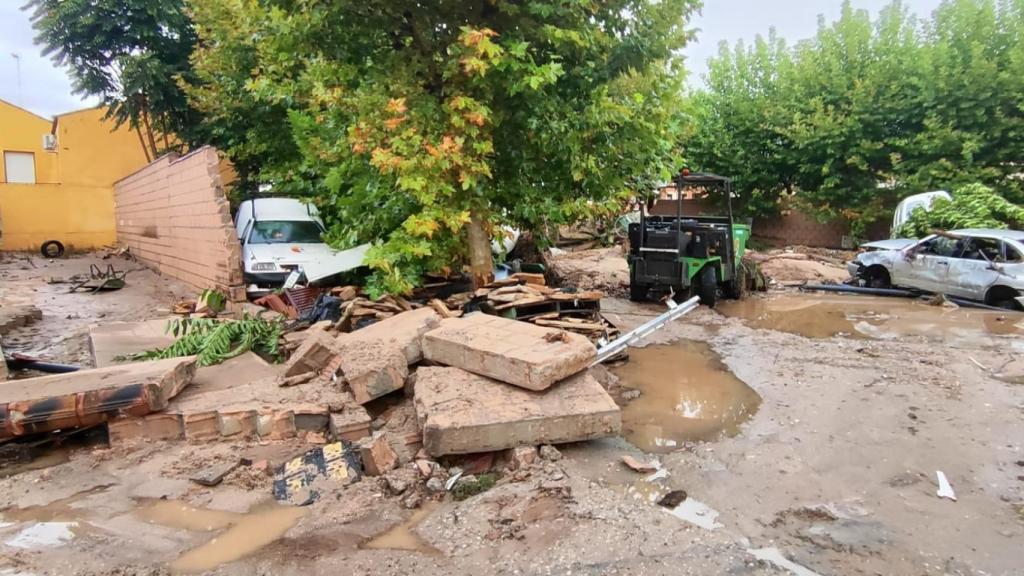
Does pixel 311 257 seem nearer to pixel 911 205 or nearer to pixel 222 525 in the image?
pixel 222 525

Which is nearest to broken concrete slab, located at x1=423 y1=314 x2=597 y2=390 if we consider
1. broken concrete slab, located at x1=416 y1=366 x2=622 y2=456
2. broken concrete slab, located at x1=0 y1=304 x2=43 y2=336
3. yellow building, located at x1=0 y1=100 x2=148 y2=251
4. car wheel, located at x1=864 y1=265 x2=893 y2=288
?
broken concrete slab, located at x1=416 y1=366 x2=622 y2=456

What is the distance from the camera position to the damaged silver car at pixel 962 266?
10.1m

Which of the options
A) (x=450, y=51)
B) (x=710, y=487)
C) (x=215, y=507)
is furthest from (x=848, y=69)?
(x=215, y=507)

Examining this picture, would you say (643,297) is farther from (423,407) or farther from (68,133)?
(68,133)

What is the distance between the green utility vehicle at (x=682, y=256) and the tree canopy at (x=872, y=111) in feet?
21.9

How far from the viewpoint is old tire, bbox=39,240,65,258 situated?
63.3 feet

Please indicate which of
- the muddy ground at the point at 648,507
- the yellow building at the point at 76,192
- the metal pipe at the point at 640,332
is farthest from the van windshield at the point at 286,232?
the yellow building at the point at 76,192

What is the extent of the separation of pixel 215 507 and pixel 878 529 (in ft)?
12.8

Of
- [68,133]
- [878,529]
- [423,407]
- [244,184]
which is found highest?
[68,133]

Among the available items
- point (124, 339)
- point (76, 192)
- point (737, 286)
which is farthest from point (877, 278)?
point (76, 192)

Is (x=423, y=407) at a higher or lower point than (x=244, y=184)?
lower

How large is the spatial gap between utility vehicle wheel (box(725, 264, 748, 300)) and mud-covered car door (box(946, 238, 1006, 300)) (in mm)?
3677

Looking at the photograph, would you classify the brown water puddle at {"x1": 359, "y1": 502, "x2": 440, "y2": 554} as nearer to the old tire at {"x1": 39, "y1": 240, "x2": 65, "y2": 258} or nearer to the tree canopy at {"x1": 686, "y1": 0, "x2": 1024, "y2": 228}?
the tree canopy at {"x1": 686, "y1": 0, "x2": 1024, "y2": 228}

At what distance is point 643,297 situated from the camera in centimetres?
1130
